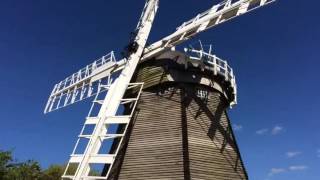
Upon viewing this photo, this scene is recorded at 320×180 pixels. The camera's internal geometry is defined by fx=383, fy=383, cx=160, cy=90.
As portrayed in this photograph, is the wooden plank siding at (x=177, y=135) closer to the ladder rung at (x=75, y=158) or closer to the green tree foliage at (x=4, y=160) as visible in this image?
the ladder rung at (x=75, y=158)

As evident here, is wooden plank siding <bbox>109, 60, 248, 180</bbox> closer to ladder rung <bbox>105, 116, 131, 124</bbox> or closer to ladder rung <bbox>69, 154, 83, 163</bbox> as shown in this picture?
ladder rung <bbox>105, 116, 131, 124</bbox>

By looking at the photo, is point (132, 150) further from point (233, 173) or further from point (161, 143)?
point (233, 173)

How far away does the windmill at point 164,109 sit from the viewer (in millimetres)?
14258

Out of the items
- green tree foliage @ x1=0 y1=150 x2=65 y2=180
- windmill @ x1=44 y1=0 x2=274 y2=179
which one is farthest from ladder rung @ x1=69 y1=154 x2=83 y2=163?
green tree foliage @ x1=0 y1=150 x2=65 y2=180

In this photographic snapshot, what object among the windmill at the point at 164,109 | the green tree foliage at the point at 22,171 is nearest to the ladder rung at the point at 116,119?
the windmill at the point at 164,109

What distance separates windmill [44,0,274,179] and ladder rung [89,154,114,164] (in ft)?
0.12

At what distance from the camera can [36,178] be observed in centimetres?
4150

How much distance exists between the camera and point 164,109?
51.6 ft

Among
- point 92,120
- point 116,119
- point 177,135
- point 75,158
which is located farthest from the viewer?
point 92,120

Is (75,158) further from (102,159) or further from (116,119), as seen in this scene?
(116,119)

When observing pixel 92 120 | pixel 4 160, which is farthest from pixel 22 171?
pixel 92 120

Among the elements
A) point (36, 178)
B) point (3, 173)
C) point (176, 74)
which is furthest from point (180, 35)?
point (36, 178)

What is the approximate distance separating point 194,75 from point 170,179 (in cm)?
493

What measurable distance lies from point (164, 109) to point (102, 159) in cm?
347
